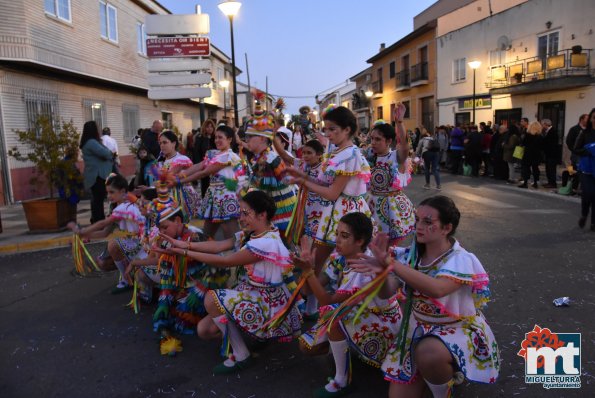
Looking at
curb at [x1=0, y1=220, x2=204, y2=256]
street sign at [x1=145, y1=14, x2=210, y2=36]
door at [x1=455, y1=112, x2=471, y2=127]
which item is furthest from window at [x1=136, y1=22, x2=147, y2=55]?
door at [x1=455, y1=112, x2=471, y2=127]

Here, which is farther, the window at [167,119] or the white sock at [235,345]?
the window at [167,119]

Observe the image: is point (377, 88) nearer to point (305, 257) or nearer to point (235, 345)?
point (235, 345)

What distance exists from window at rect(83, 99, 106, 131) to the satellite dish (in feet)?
59.1

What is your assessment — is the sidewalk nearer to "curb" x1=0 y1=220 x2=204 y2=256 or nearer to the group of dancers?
"curb" x1=0 y1=220 x2=204 y2=256

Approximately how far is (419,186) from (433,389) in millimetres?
11602

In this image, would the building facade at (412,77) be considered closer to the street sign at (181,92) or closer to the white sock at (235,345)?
the street sign at (181,92)

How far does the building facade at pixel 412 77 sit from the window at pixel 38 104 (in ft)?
62.0

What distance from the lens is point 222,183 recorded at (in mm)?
5758

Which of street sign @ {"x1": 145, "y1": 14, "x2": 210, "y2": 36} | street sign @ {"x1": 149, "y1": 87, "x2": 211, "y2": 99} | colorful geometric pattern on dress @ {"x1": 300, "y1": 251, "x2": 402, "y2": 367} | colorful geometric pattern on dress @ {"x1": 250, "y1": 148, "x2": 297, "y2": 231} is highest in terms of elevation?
street sign @ {"x1": 145, "y1": 14, "x2": 210, "y2": 36}

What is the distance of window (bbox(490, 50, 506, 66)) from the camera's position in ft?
75.0

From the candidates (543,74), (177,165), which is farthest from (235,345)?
(543,74)

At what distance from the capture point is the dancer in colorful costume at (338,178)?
12.6ft

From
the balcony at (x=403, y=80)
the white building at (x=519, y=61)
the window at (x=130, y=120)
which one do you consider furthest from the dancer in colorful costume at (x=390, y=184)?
the balcony at (x=403, y=80)

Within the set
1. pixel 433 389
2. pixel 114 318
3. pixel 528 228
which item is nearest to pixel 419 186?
pixel 528 228
